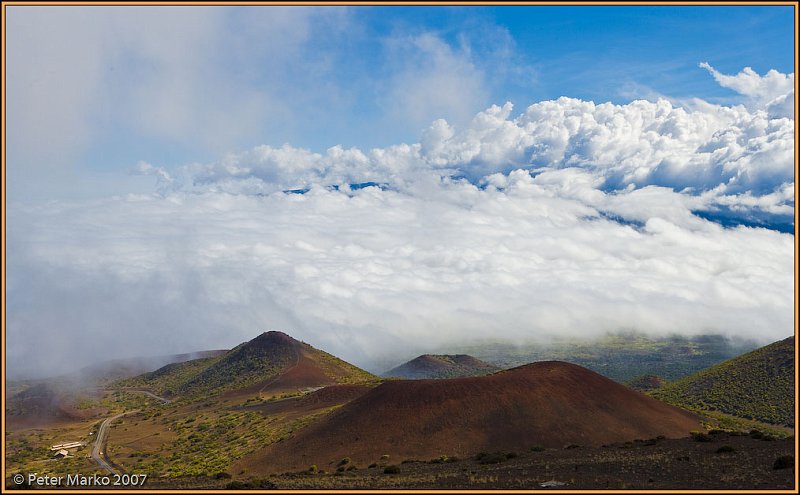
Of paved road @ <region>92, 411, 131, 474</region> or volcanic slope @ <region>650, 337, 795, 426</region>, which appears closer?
paved road @ <region>92, 411, 131, 474</region>

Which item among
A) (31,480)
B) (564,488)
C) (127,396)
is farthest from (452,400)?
(127,396)

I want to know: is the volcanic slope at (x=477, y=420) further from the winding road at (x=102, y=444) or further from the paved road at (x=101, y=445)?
the winding road at (x=102, y=444)

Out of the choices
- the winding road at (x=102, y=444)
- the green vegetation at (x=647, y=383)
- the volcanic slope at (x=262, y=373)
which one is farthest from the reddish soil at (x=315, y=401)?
the green vegetation at (x=647, y=383)

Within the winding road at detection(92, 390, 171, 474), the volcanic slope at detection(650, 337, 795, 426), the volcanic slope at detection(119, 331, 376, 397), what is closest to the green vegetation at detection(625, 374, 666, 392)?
the volcanic slope at detection(650, 337, 795, 426)

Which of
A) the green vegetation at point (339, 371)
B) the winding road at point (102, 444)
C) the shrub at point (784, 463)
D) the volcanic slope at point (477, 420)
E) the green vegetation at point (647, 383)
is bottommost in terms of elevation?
the green vegetation at point (647, 383)

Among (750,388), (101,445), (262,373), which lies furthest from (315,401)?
(750,388)

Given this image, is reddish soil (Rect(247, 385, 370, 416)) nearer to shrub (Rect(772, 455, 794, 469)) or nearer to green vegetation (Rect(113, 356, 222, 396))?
green vegetation (Rect(113, 356, 222, 396))

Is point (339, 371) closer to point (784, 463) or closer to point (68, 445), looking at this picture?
point (68, 445)
